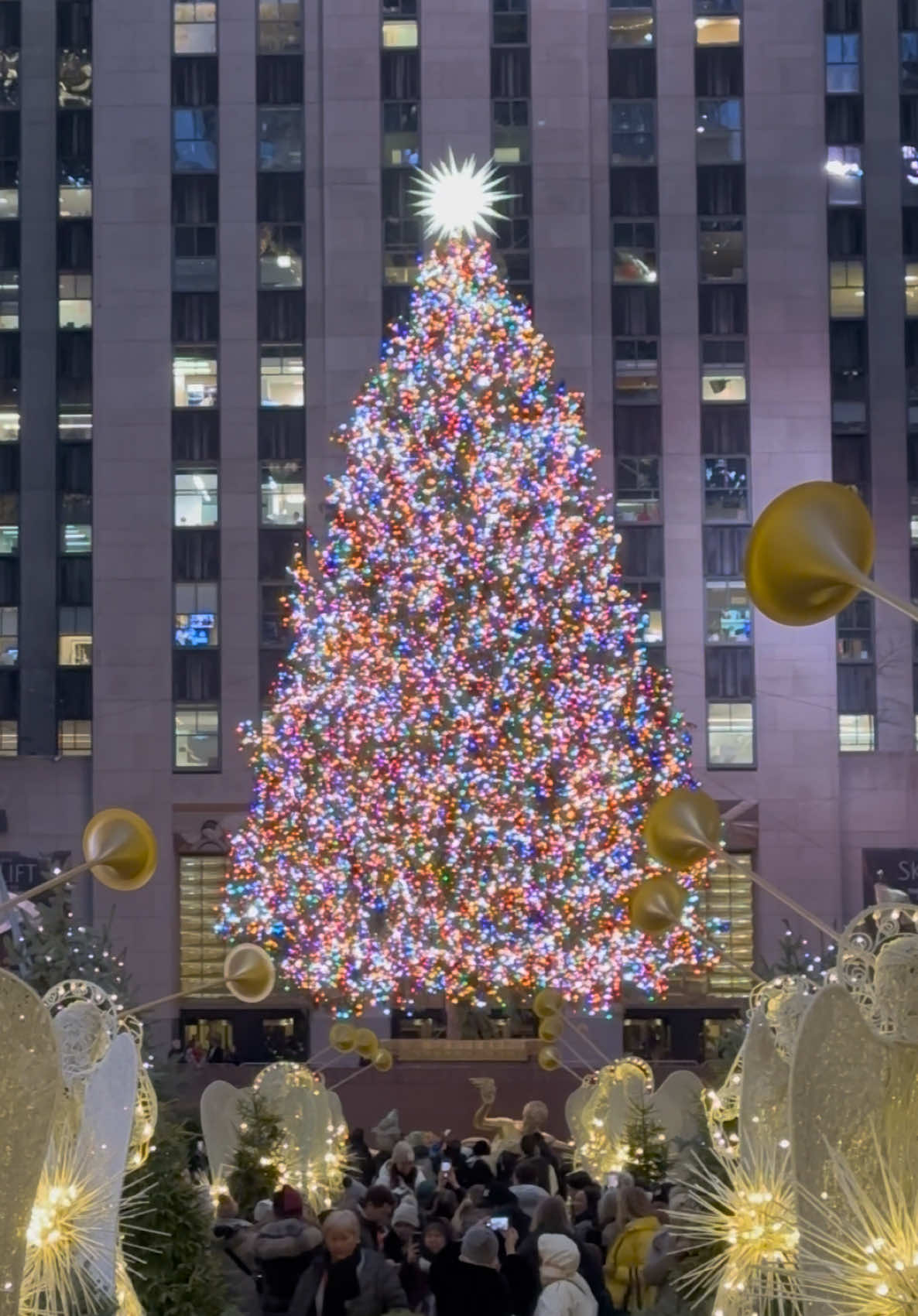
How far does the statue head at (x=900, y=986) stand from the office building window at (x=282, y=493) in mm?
38717

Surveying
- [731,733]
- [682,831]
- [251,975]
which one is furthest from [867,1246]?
[731,733]

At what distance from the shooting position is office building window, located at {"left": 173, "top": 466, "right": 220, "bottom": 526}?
44.6 metres

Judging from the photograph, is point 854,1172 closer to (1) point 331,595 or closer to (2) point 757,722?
(1) point 331,595

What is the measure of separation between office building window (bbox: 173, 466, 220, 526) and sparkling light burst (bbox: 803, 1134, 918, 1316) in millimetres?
39108

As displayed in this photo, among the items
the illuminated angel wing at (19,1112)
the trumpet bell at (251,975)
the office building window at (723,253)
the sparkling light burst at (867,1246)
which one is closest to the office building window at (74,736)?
Result: the office building window at (723,253)

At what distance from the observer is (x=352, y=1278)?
1145 cm

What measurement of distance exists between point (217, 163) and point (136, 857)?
37.7 metres

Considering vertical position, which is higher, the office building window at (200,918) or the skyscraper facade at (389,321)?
the skyscraper facade at (389,321)

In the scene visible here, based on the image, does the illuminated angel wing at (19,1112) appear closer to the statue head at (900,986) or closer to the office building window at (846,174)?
the statue head at (900,986)

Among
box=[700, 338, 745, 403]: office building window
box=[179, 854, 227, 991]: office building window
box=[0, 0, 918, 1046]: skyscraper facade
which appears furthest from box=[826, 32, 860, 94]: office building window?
box=[179, 854, 227, 991]: office building window

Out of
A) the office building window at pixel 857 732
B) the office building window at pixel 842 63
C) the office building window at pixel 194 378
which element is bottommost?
the office building window at pixel 857 732

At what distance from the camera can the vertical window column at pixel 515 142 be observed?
44.7 metres

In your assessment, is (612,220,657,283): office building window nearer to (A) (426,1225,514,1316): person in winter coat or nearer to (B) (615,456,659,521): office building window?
(B) (615,456,659,521): office building window

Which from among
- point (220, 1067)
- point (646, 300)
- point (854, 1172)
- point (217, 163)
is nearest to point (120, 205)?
point (217, 163)
